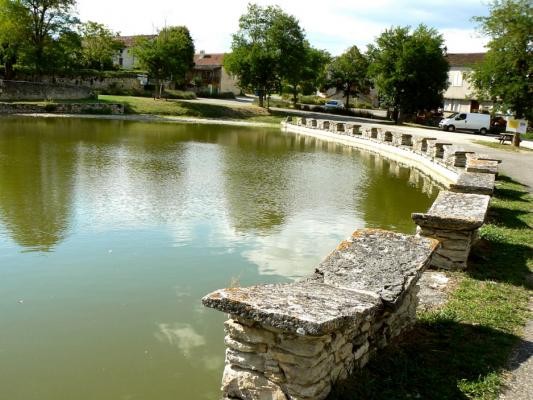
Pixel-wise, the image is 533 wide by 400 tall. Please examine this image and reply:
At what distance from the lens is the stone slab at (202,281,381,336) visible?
3.79 meters

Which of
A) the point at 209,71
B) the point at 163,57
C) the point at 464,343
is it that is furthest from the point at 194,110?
the point at 464,343

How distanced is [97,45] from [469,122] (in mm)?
45452

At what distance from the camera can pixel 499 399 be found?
4.46 metres

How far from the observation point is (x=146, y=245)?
10141 mm

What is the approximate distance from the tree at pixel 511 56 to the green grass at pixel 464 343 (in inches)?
943

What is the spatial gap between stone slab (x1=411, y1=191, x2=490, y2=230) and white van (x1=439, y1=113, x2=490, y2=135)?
1560 inches

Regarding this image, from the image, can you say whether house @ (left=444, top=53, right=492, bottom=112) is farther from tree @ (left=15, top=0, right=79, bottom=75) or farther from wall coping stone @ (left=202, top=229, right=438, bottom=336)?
wall coping stone @ (left=202, top=229, right=438, bottom=336)

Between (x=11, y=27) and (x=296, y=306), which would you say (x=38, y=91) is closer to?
(x=11, y=27)

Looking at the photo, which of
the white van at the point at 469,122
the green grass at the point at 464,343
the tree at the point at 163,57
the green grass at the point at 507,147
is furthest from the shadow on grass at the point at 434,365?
the tree at the point at 163,57

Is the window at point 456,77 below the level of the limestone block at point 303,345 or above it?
above

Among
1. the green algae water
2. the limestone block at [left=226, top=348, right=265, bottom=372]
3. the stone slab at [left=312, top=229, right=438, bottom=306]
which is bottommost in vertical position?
the green algae water

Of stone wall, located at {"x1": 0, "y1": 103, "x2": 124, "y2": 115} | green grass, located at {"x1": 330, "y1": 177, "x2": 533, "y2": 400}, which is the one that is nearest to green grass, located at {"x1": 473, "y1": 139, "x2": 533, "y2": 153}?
green grass, located at {"x1": 330, "y1": 177, "x2": 533, "y2": 400}

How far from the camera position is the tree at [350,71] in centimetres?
6519

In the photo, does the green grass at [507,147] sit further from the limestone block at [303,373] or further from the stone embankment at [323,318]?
the limestone block at [303,373]
